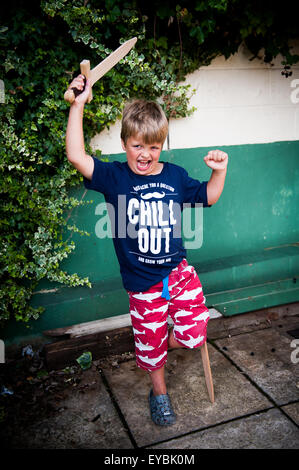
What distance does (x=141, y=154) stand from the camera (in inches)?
83.8

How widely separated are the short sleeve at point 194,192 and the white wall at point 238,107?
110 cm

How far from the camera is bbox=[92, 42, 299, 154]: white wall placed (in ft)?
11.2

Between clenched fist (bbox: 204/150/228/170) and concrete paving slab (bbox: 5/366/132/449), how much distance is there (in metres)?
1.56

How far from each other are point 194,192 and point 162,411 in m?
1.28

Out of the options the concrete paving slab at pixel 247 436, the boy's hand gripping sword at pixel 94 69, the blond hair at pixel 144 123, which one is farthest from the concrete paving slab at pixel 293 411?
the boy's hand gripping sword at pixel 94 69

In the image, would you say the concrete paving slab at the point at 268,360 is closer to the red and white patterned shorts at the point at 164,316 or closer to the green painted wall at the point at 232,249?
the green painted wall at the point at 232,249

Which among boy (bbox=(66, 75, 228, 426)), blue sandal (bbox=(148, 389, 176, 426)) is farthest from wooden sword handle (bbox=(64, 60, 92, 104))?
blue sandal (bbox=(148, 389, 176, 426))

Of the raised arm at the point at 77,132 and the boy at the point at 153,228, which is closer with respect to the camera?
the raised arm at the point at 77,132

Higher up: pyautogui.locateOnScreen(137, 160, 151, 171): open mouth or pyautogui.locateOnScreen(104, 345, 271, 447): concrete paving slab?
pyautogui.locateOnScreen(137, 160, 151, 171): open mouth

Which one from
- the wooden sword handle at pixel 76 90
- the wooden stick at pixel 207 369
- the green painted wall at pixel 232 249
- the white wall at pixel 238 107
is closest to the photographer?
the wooden sword handle at pixel 76 90

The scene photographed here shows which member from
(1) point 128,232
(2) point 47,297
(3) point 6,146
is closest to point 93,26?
(3) point 6,146

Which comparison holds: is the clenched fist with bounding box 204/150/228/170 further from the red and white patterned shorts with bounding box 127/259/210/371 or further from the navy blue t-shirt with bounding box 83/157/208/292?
the red and white patterned shorts with bounding box 127/259/210/371

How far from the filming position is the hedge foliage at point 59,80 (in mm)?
2697

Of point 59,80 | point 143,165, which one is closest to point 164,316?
point 143,165
